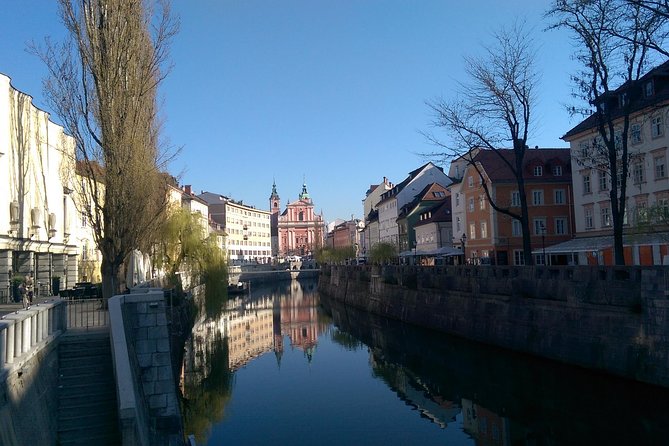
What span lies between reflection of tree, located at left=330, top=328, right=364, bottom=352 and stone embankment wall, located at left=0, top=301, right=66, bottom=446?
23.7m

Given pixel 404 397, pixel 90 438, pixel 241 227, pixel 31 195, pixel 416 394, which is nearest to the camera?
pixel 90 438

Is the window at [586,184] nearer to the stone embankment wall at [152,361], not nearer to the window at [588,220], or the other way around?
the window at [588,220]

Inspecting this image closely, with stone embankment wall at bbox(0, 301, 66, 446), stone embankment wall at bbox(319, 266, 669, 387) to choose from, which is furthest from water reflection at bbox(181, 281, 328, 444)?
stone embankment wall at bbox(319, 266, 669, 387)

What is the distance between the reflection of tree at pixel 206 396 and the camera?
19531 mm

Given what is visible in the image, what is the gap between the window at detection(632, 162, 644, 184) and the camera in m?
35.8

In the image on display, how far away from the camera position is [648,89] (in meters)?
34.1

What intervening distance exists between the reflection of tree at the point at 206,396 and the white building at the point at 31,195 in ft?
28.0

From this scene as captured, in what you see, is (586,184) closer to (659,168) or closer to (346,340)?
(659,168)

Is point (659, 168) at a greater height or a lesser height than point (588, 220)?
greater

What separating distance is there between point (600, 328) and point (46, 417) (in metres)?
19.2

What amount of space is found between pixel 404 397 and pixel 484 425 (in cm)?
458

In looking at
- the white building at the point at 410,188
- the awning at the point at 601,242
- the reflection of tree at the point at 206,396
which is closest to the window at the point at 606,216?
the awning at the point at 601,242

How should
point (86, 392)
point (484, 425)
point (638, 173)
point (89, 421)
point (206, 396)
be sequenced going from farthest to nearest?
point (638, 173), point (206, 396), point (484, 425), point (86, 392), point (89, 421)

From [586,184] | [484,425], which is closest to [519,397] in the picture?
[484,425]
